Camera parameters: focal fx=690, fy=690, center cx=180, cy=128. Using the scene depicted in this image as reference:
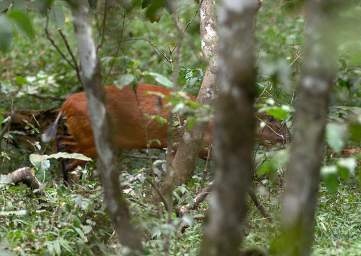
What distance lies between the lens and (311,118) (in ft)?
6.57

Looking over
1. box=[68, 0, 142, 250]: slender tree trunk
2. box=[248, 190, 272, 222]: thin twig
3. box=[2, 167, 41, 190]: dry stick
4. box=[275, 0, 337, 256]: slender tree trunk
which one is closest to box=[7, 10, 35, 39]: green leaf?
box=[68, 0, 142, 250]: slender tree trunk

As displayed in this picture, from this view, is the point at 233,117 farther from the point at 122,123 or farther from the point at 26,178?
the point at 122,123

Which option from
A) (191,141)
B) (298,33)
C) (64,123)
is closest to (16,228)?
(191,141)

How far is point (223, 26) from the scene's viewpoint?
6.55 feet

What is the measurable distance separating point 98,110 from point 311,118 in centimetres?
88

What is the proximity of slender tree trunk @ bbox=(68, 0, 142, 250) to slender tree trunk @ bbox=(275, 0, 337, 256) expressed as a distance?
31.5 inches

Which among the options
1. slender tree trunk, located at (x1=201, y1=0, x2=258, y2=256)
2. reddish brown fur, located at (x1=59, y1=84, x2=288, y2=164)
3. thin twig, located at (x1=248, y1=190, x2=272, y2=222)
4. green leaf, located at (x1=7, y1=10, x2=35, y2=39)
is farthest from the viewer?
reddish brown fur, located at (x1=59, y1=84, x2=288, y2=164)

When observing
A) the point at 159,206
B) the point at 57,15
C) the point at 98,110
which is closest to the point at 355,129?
the point at 98,110

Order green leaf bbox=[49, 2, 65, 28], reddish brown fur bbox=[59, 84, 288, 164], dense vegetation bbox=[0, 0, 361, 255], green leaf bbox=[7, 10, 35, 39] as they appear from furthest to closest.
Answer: reddish brown fur bbox=[59, 84, 288, 164] < green leaf bbox=[49, 2, 65, 28] < dense vegetation bbox=[0, 0, 361, 255] < green leaf bbox=[7, 10, 35, 39]

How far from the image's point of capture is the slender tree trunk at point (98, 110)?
8.39ft

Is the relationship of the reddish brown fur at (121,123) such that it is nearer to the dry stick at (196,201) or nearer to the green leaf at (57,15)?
the dry stick at (196,201)

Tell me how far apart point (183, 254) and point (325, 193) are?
5.83ft

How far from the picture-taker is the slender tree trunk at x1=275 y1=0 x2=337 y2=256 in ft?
6.51

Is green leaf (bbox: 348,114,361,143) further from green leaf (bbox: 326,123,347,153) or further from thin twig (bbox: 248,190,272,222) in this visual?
thin twig (bbox: 248,190,272,222)
